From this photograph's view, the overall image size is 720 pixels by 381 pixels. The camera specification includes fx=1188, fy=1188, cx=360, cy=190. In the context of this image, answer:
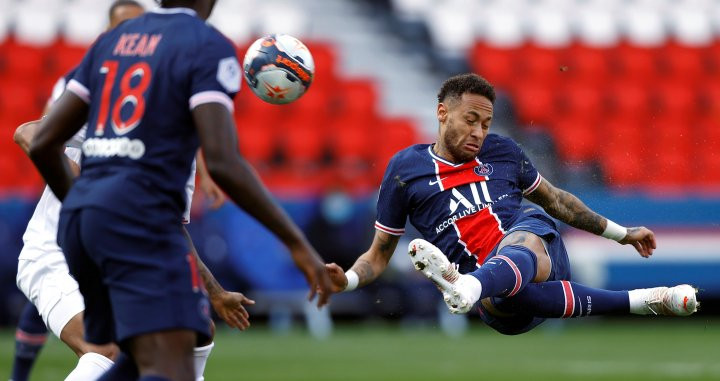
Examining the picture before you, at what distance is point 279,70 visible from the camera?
613 cm

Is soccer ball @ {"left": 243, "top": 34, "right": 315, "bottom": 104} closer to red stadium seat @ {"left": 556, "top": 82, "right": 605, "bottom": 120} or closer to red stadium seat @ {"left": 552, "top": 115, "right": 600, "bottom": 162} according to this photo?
red stadium seat @ {"left": 552, "top": 115, "right": 600, "bottom": 162}

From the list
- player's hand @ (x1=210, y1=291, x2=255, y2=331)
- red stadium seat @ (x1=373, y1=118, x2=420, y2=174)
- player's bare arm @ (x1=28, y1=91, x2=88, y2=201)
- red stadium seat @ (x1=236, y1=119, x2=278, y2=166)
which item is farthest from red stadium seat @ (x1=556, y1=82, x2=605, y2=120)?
player's bare arm @ (x1=28, y1=91, x2=88, y2=201)

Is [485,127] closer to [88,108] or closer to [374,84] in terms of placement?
[88,108]

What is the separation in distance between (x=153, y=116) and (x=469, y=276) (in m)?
2.19

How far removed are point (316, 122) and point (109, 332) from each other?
12829mm

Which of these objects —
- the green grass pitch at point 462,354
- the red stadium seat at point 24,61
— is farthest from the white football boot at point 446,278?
the red stadium seat at point 24,61

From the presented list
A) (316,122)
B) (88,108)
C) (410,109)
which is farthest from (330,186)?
(88,108)

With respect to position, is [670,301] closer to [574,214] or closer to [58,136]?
[574,214]

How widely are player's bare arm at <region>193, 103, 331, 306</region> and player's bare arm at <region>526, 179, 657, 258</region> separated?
292cm

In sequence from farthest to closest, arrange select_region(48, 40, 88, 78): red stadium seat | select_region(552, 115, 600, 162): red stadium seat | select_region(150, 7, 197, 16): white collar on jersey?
select_region(48, 40, 88, 78): red stadium seat
select_region(552, 115, 600, 162): red stadium seat
select_region(150, 7, 197, 16): white collar on jersey

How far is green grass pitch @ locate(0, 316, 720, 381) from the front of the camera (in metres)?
10.9

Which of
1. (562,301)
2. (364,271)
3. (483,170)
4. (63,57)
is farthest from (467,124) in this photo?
(63,57)

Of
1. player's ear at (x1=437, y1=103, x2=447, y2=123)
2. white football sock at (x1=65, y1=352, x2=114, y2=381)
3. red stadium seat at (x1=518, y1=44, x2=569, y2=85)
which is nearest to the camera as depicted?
white football sock at (x1=65, y1=352, x2=114, y2=381)

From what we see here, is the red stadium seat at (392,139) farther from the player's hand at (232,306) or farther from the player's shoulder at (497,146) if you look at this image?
the player's hand at (232,306)
